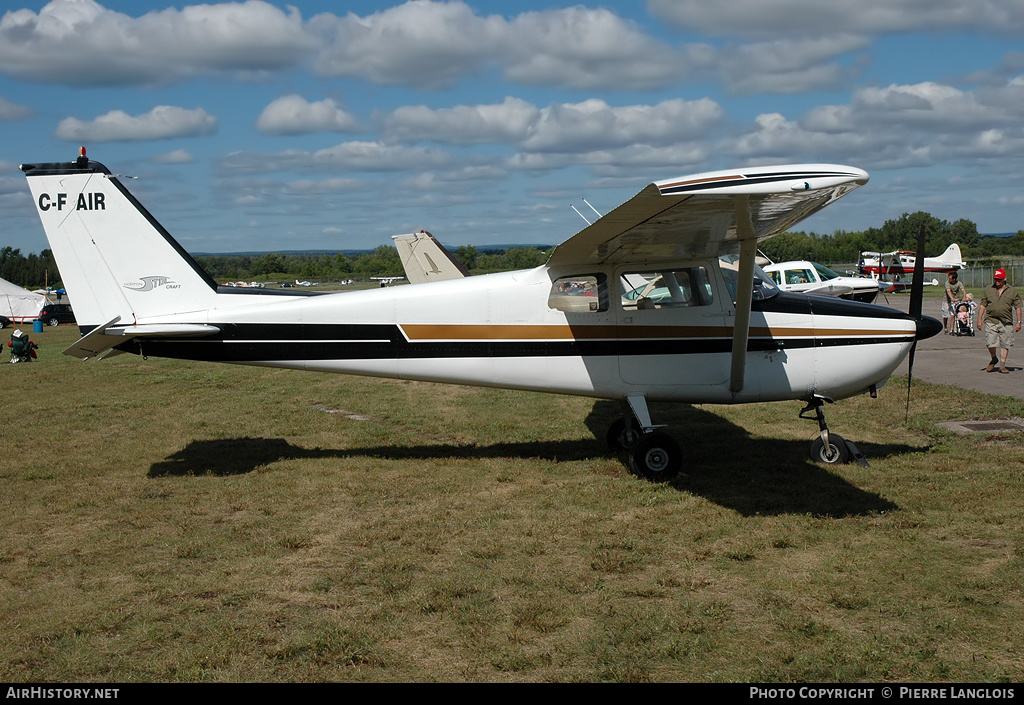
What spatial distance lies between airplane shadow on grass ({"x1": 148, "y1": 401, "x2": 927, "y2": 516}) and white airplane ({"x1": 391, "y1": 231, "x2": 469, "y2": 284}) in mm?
15343

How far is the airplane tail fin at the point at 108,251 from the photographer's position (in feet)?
26.4

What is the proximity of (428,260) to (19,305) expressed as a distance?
100 ft

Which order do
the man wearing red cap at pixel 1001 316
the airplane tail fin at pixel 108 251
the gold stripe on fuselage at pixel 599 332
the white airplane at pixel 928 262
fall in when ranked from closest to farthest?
the gold stripe on fuselage at pixel 599 332 → the airplane tail fin at pixel 108 251 → the man wearing red cap at pixel 1001 316 → the white airplane at pixel 928 262

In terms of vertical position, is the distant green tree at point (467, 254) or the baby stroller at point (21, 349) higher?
the distant green tree at point (467, 254)

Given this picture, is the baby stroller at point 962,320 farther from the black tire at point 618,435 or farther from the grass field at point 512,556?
the black tire at point 618,435

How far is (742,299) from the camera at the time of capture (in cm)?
727

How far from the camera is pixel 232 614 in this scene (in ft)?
15.8

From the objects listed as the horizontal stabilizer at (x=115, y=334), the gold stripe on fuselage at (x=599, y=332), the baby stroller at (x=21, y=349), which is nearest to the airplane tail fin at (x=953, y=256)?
the gold stripe on fuselage at (x=599, y=332)

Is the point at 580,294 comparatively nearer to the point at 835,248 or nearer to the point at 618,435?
the point at 618,435

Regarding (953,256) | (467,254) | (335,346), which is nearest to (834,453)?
(335,346)

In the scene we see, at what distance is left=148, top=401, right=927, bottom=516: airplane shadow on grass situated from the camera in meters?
6.89

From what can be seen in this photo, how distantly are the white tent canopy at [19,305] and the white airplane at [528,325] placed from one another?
41.8 metres

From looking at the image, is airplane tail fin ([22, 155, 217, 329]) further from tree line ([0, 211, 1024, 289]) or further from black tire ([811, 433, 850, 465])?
tree line ([0, 211, 1024, 289])

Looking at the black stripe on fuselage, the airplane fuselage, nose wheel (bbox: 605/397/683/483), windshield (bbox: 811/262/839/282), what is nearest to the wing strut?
the airplane fuselage
